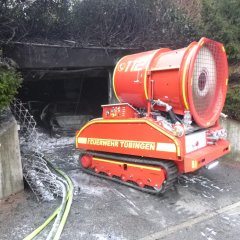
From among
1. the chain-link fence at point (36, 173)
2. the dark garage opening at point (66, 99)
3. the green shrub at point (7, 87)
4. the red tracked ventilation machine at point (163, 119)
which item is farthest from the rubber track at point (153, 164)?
the dark garage opening at point (66, 99)

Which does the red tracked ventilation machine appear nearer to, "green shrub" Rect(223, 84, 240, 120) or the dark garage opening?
"green shrub" Rect(223, 84, 240, 120)

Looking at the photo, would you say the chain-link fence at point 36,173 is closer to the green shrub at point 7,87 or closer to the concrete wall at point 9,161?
the concrete wall at point 9,161

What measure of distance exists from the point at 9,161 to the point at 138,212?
1998 mm

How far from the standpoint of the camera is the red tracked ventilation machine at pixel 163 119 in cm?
460

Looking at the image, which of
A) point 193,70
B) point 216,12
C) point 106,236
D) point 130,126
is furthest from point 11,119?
point 216,12

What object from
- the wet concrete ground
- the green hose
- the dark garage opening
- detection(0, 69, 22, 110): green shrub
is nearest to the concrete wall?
the wet concrete ground

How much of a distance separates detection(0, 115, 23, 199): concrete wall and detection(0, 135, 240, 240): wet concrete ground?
0.53ft

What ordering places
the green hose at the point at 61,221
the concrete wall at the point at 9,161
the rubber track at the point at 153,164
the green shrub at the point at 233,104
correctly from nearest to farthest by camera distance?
the green hose at the point at 61,221 → the concrete wall at the point at 9,161 → the rubber track at the point at 153,164 → the green shrub at the point at 233,104

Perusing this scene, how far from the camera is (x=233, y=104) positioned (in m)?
6.72

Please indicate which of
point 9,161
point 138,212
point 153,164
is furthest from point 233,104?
point 9,161

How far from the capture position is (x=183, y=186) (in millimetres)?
5422

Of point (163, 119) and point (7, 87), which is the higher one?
point (7, 87)

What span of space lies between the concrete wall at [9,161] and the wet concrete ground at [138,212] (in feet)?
0.53

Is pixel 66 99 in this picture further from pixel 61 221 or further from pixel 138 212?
pixel 61 221
